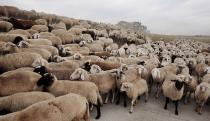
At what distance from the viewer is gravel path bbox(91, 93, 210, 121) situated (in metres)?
9.40

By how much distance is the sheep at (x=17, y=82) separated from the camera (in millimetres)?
8398

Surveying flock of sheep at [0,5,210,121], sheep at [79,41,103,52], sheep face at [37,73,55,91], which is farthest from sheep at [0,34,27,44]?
sheep face at [37,73,55,91]

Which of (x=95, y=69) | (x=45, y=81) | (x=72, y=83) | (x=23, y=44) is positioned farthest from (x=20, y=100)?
(x=23, y=44)

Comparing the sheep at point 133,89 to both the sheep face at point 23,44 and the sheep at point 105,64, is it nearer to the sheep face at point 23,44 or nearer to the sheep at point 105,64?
the sheep at point 105,64

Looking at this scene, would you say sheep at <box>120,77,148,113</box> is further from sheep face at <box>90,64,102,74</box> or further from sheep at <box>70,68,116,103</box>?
sheep face at <box>90,64,102,74</box>

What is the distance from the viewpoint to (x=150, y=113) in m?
9.92

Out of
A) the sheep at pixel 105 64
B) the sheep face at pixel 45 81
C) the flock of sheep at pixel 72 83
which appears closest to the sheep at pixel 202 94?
the flock of sheep at pixel 72 83

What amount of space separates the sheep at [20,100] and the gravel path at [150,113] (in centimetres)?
219

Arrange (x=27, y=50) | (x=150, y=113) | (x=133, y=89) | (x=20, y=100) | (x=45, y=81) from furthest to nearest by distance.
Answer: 1. (x=27, y=50)
2. (x=133, y=89)
3. (x=150, y=113)
4. (x=45, y=81)
5. (x=20, y=100)

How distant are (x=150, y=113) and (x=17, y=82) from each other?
449cm

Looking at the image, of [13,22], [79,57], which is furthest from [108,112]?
[13,22]

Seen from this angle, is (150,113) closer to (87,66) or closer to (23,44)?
(87,66)

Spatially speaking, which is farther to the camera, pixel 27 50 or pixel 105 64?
pixel 27 50

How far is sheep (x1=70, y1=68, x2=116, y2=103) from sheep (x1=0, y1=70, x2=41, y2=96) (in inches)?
55.8
